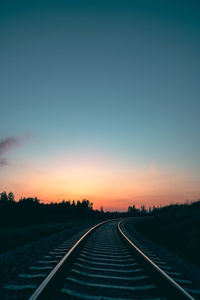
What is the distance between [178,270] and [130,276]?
1.83 metres

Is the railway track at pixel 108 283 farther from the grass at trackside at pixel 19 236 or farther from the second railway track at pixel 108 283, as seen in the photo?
the grass at trackside at pixel 19 236

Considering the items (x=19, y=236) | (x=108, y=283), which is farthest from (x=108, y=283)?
(x=19, y=236)

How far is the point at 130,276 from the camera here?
4.65m

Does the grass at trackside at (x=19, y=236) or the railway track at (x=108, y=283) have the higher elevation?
the railway track at (x=108, y=283)

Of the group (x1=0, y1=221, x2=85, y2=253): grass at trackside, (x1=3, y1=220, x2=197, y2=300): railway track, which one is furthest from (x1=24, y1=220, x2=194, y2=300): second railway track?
(x1=0, y1=221, x2=85, y2=253): grass at trackside

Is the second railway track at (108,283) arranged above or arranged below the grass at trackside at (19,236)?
above

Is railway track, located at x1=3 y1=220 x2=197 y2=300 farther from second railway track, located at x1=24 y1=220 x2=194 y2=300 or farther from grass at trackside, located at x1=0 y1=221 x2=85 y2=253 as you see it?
grass at trackside, located at x1=0 y1=221 x2=85 y2=253

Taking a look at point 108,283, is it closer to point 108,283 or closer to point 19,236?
point 108,283

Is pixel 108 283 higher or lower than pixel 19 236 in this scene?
higher

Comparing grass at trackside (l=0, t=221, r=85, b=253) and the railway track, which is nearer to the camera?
the railway track

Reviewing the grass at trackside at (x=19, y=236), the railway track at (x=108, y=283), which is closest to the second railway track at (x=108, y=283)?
the railway track at (x=108, y=283)

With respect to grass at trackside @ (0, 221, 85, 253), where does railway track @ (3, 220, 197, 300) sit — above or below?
above

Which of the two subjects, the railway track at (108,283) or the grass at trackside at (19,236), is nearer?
the railway track at (108,283)

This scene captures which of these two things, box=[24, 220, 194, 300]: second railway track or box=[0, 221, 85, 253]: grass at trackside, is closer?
box=[24, 220, 194, 300]: second railway track
